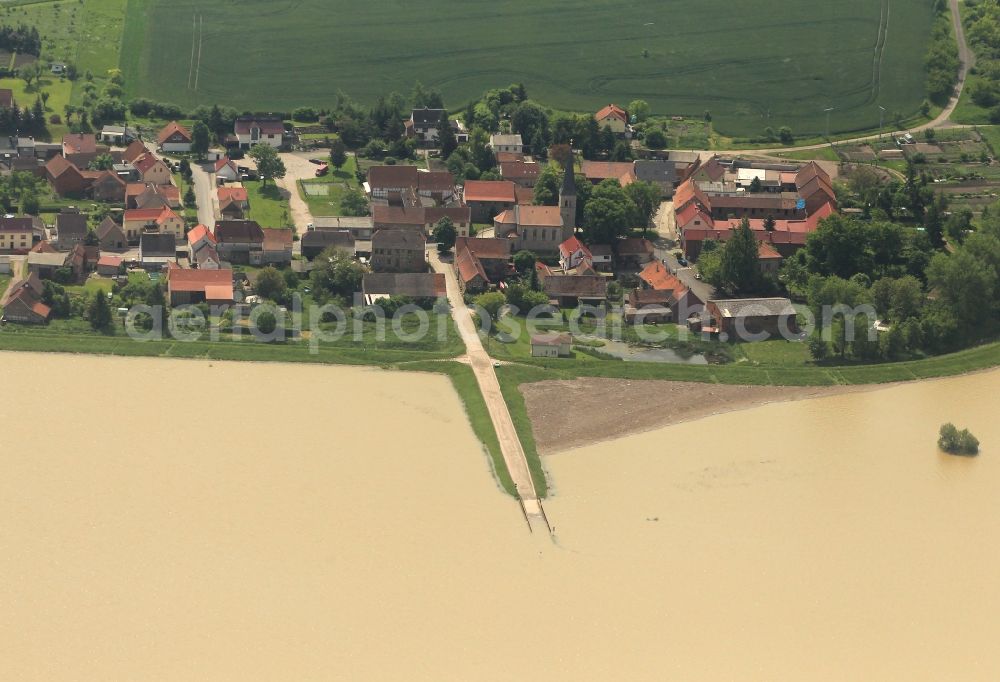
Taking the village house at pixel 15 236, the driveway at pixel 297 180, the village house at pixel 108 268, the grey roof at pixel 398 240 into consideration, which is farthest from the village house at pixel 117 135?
the grey roof at pixel 398 240

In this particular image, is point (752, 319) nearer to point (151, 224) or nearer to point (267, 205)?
point (267, 205)

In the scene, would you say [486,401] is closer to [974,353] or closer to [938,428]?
[938,428]

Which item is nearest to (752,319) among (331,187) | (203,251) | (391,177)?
(391,177)

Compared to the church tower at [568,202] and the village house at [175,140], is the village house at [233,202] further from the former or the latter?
the church tower at [568,202]

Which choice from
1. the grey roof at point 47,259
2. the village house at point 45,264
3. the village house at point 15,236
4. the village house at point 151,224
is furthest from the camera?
the village house at point 151,224

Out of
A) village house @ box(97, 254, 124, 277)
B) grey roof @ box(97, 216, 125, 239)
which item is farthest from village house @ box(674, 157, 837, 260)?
grey roof @ box(97, 216, 125, 239)

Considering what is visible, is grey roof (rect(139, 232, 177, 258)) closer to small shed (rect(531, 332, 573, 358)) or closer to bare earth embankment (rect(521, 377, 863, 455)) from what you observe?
small shed (rect(531, 332, 573, 358))

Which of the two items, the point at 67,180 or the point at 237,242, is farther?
the point at 67,180
